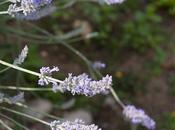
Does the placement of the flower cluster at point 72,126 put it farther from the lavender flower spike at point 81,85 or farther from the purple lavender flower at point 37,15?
the purple lavender flower at point 37,15

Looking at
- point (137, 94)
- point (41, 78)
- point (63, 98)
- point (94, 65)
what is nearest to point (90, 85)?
point (41, 78)

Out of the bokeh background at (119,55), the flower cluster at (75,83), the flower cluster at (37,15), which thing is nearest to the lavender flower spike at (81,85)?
the flower cluster at (75,83)

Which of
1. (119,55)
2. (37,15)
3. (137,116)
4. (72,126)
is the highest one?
(119,55)

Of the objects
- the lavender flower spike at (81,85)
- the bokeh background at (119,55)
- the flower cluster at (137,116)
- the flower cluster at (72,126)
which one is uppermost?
the bokeh background at (119,55)

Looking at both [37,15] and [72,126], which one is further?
[37,15]

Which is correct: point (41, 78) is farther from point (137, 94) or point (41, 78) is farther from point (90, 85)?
point (137, 94)

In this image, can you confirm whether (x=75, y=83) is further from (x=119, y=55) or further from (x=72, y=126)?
(x=119, y=55)

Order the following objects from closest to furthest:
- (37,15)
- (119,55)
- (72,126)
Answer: (72,126) < (37,15) < (119,55)

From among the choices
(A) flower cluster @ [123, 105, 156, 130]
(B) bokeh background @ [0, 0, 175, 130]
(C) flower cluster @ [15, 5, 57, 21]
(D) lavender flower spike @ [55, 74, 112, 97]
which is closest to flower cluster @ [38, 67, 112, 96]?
(D) lavender flower spike @ [55, 74, 112, 97]

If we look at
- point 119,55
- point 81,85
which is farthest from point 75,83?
point 119,55
